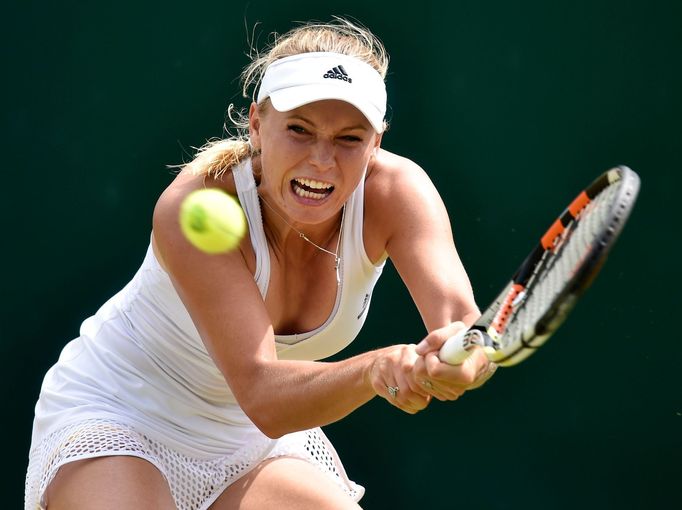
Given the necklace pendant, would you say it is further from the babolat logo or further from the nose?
the babolat logo

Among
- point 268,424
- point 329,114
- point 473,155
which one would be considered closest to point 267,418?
point 268,424

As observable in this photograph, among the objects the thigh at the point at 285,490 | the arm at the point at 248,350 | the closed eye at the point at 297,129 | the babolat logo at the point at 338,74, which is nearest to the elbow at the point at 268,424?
the arm at the point at 248,350

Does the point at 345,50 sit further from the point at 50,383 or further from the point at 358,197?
the point at 50,383

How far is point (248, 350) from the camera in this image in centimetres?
216

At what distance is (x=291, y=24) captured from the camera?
3.25 m

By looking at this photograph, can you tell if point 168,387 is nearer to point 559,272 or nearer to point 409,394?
point 409,394

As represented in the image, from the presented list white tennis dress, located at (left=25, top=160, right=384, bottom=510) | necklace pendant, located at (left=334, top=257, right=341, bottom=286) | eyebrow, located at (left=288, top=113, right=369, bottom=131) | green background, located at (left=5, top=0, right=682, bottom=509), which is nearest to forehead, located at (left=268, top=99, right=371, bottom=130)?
eyebrow, located at (left=288, top=113, right=369, bottom=131)

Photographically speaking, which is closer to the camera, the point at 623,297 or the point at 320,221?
the point at 320,221

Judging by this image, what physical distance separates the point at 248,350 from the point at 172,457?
472 mm

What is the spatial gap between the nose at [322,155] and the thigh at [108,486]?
0.69 m

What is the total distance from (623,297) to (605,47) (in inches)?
26.5

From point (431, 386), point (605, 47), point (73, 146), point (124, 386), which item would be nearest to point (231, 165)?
point (124, 386)

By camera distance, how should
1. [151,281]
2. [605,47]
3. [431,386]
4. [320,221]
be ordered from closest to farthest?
[431,386], [320,221], [151,281], [605,47]

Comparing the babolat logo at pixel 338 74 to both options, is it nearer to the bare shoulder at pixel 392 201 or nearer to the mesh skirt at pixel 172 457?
the bare shoulder at pixel 392 201
